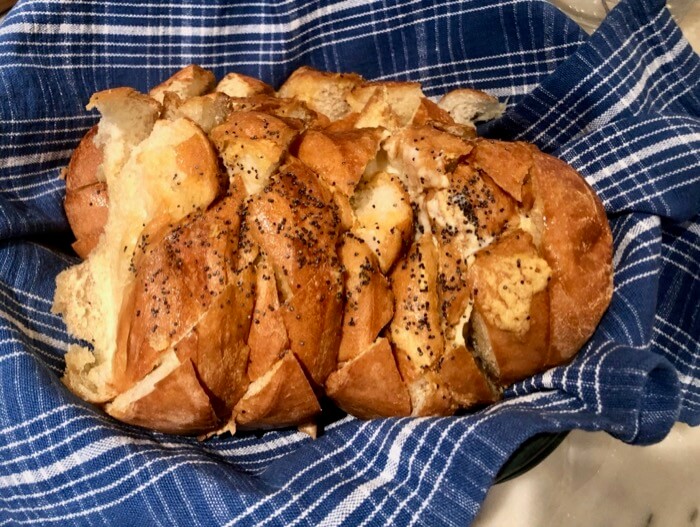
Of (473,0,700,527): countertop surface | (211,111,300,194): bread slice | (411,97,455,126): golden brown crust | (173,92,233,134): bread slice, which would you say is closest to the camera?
(211,111,300,194): bread slice

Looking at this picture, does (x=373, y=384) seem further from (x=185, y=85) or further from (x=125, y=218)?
(x=185, y=85)

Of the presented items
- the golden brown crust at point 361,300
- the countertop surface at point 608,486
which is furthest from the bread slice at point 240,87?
the countertop surface at point 608,486

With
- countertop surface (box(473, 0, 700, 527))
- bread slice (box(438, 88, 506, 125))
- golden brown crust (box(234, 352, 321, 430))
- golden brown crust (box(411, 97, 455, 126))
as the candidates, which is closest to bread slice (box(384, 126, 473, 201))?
golden brown crust (box(411, 97, 455, 126))

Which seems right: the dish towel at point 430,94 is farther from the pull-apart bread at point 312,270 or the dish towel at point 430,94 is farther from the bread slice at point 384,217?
the bread slice at point 384,217

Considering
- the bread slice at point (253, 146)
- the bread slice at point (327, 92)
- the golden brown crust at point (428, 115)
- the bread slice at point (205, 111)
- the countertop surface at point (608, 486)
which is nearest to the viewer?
the bread slice at point (253, 146)

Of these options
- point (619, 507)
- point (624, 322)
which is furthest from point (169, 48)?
point (619, 507)

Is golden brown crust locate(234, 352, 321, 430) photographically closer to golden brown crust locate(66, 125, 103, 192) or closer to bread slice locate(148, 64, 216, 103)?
golden brown crust locate(66, 125, 103, 192)

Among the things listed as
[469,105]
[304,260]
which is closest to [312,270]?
[304,260]
